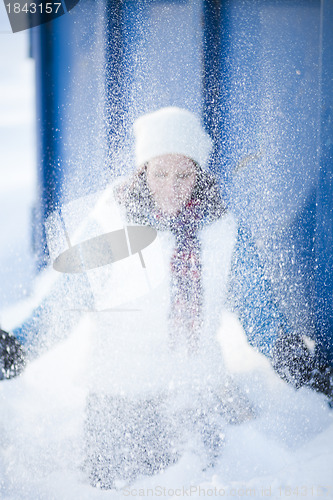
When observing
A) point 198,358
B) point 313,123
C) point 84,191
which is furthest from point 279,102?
point 198,358

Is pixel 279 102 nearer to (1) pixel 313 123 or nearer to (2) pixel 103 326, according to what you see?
(1) pixel 313 123

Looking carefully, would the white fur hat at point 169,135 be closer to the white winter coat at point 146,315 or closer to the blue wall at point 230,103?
the blue wall at point 230,103

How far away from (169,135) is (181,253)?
11.6 inches

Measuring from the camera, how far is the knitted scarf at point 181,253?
108cm

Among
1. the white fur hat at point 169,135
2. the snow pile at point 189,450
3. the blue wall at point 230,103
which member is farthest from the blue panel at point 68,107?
the snow pile at point 189,450

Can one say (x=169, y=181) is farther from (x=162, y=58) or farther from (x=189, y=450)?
(x=189, y=450)

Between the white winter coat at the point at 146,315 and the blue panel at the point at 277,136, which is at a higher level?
the blue panel at the point at 277,136

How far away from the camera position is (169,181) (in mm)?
1070

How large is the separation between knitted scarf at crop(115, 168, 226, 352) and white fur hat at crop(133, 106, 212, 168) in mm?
65

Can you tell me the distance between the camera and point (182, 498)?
0.98m

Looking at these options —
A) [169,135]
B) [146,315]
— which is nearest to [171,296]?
[146,315]

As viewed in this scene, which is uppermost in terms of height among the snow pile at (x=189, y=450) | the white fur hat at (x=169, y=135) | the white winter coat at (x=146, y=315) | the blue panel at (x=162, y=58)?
the blue panel at (x=162, y=58)

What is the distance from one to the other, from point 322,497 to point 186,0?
47.7 inches

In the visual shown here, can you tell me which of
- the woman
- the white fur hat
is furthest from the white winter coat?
the white fur hat
